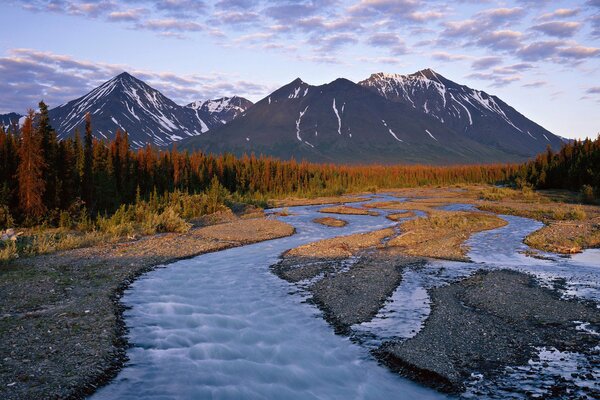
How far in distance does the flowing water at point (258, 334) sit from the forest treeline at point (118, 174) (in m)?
14.6

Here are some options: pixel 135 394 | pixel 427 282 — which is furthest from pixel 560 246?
pixel 135 394

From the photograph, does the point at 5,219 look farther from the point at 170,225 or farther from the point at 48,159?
the point at 170,225

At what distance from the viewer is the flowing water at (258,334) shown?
879 centimetres

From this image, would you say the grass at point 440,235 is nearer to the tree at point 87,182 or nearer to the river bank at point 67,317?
the river bank at point 67,317

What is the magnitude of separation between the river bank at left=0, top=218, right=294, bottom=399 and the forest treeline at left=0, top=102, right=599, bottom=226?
30.8ft

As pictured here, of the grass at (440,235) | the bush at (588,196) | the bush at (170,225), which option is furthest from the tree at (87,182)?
the bush at (588,196)

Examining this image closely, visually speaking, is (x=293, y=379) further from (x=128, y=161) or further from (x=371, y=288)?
(x=128, y=161)

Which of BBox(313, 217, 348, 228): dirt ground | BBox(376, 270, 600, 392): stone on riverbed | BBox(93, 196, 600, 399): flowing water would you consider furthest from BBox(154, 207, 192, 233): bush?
BBox(376, 270, 600, 392): stone on riverbed

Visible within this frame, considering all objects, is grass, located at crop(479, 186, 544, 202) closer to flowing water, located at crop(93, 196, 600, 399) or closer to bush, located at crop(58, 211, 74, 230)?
flowing water, located at crop(93, 196, 600, 399)

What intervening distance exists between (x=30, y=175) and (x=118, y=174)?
56.9ft

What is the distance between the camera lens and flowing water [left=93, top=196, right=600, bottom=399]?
8.79 m

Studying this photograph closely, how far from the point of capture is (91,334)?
10586mm

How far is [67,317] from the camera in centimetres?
1158

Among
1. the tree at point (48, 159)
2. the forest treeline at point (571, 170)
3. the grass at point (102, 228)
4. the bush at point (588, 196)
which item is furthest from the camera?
the forest treeline at point (571, 170)
